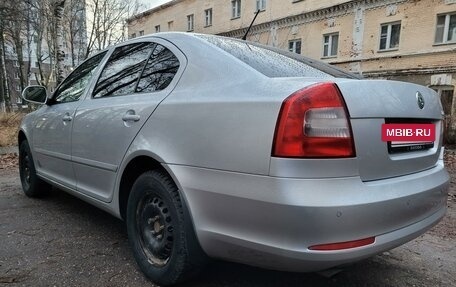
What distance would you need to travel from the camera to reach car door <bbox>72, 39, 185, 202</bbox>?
7.57ft

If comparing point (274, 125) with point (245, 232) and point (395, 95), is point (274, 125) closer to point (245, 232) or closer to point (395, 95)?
point (245, 232)

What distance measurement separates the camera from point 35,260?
8.47 feet

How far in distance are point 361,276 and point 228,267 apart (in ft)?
2.85

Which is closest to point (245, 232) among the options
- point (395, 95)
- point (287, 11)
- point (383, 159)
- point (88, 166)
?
point (383, 159)

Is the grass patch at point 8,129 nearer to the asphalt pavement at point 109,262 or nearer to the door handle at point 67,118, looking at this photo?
the asphalt pavement at point 109,262

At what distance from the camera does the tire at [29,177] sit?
405cm

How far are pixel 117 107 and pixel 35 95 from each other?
1878 millimetres

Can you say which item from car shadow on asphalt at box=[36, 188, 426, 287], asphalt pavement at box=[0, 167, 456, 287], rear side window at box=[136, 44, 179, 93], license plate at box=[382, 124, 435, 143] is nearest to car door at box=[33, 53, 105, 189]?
asphalt pavement at box=[0, 167, 456, 287]

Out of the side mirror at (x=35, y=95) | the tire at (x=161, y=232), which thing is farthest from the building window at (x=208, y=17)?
the tire at (x=161, y=232)

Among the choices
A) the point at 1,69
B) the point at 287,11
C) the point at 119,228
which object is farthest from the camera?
the point at 1,69

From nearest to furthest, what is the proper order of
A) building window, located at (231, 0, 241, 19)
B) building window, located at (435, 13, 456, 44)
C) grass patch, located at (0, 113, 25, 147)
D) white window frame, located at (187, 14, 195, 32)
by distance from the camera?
grass patch, located at (0, 113, 25, 147), building window, located at (435, 13, 456, 44), building window, located at (231, 0, 241, 19), white window frame, located at (187, 14, 195, 32)

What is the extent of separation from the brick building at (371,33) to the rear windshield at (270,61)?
10507 mm

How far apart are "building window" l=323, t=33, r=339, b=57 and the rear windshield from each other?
1861 cm

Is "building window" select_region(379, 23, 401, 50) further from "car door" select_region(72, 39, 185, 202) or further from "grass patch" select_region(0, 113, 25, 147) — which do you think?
"car door" select_region(72, 39, 185, 202)
